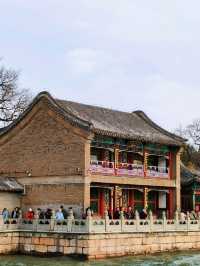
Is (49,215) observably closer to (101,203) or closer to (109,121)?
(101,203)

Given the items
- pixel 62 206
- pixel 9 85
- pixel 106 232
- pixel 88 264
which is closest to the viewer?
pixel 88 264

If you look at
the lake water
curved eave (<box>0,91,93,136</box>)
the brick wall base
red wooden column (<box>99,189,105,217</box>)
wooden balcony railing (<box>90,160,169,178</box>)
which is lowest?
the lake water

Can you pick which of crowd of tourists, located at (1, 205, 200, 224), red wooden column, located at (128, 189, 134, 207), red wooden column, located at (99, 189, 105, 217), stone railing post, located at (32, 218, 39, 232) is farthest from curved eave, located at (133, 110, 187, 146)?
stone railing post, located at (32, 218, 39, 232)

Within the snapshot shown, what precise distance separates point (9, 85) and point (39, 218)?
81.0 ft

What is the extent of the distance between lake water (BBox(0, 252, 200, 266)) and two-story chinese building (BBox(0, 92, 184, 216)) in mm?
5105

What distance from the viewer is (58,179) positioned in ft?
119

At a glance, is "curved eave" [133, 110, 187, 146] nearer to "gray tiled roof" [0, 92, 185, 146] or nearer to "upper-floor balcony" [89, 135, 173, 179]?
"gray tiled roof" [0, 92, 185, 146]

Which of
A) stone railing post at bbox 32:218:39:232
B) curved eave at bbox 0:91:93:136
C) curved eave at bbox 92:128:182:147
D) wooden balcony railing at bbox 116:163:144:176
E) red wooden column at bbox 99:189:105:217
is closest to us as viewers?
stone railing post at bbox 32:218:39:232

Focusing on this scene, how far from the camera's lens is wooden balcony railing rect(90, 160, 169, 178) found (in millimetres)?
36469

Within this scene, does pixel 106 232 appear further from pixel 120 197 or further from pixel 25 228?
pixel 120 197

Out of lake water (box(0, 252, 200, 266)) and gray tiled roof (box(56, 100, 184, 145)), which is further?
gray tiled roof (box(56, 100, 184, 145))

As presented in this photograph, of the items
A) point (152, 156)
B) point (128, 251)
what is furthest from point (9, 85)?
point (128, 251)

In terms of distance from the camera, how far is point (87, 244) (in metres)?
29.8

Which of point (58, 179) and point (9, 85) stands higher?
point (9, 85)
